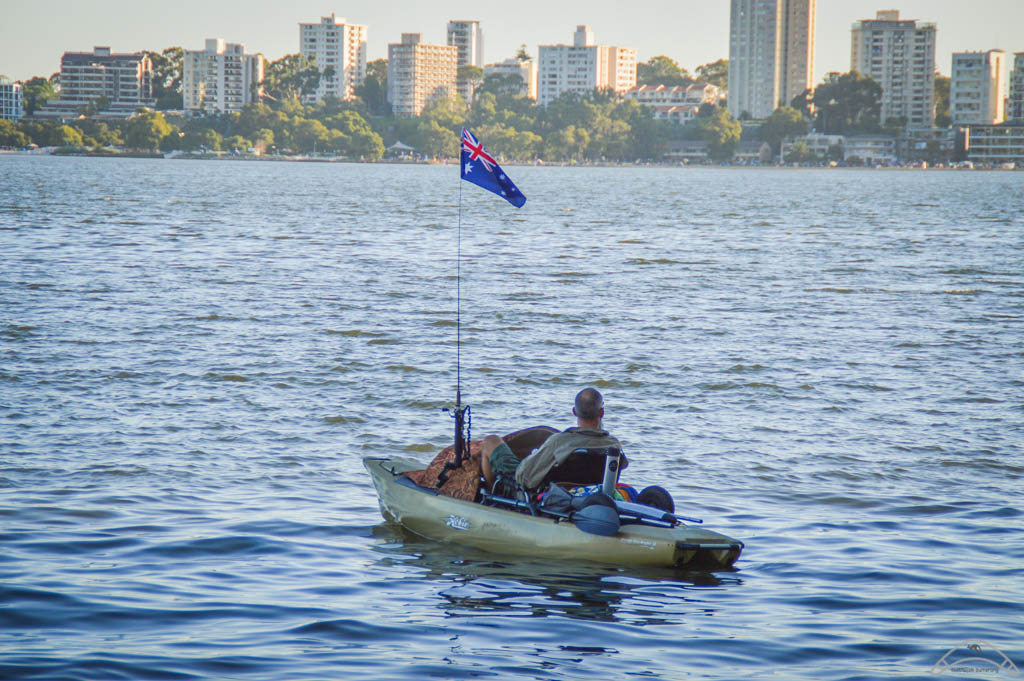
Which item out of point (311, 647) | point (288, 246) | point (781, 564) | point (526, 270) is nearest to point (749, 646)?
point (781, 564)

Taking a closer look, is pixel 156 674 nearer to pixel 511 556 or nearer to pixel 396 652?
pixel 396 652

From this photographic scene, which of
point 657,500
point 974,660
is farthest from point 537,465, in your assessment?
point 974,660

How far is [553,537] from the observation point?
34.8 ft

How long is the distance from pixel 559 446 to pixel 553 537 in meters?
0.84

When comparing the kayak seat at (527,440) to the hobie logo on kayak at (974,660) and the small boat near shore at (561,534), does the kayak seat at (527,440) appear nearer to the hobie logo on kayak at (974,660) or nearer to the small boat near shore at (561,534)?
the small boat near shore at (561,534)

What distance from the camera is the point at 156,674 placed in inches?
323

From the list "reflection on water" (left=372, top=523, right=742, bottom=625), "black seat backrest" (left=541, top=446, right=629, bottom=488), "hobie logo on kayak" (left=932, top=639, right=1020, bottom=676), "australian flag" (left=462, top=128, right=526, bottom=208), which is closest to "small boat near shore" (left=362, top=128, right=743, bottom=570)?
"black seat backrest" (left=541, top=446, right=629, bottom=488)

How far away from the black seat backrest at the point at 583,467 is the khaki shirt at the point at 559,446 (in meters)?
0.05

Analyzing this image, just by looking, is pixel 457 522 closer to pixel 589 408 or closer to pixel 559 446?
pixel 559 446

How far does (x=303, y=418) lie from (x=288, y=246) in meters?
32.7

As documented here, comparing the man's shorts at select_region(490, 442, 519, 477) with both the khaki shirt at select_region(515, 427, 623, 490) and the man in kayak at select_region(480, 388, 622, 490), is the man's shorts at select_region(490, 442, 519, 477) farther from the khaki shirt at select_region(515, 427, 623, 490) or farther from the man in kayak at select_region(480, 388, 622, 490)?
the khaki shirt at select_region(515, 427, 623, 490)

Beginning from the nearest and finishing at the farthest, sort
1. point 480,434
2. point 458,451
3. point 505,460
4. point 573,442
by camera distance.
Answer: point 573,442 < point 505,460 < point 458,451 < point 480,434

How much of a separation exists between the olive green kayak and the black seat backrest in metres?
0.38

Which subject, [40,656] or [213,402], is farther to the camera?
[213,402]
